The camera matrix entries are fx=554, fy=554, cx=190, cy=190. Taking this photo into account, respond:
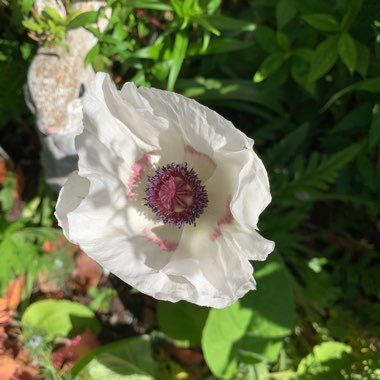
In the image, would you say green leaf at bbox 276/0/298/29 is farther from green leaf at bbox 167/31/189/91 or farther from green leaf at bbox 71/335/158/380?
green leaf at bbox 71/335/158/380

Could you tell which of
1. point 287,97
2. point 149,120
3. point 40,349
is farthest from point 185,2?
point 40,349

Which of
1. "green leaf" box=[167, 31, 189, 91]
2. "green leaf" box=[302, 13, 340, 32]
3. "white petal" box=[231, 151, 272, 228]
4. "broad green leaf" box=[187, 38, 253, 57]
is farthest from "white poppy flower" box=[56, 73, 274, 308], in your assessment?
"green leaf" box=[302, 13, 340, 32]

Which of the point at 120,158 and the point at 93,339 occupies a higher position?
the point at 120,158

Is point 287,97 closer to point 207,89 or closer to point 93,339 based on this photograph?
point 207,89

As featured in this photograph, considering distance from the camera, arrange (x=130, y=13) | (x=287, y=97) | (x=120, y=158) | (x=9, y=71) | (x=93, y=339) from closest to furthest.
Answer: (x=120, y=158), (x=130, y=13), (x=9, y=71), (x=287, y=97), (x=93, y=339)

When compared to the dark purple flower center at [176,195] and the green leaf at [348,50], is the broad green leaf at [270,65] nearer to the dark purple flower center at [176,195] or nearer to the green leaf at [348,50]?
the green leaf at [348,50]

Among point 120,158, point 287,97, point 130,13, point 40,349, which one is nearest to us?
point 120,158

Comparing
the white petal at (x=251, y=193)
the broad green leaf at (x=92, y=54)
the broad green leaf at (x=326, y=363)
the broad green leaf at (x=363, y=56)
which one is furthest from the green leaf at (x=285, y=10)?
the broad green leaf at (x=326, y=363)
